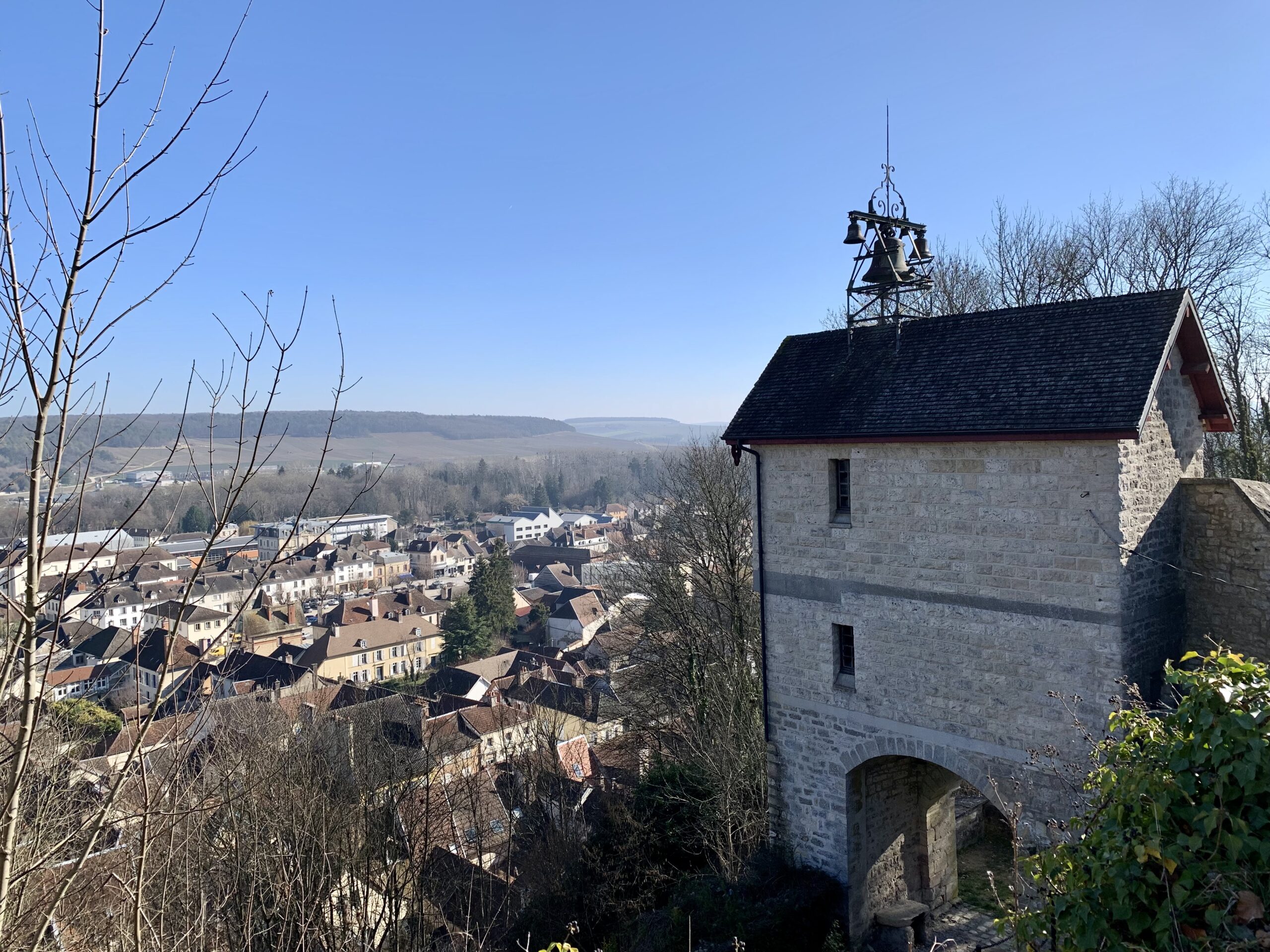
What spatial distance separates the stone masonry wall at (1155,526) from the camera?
28.3ft

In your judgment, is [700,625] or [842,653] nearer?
[842,653]

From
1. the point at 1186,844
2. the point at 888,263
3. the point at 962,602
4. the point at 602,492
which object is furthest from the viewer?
the point at 602,492

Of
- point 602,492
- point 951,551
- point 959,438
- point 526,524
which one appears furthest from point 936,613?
point 602,492

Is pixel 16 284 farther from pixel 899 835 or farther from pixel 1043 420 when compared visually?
pixel 899 835

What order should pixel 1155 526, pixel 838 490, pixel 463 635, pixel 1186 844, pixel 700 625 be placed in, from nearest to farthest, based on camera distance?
1. pixel 1186 844
2. pixel 1155 526
3. pixel 838 490
4. pixel 700 625
5. pixel 463 635

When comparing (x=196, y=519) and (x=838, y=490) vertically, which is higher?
(x=838, y=490)

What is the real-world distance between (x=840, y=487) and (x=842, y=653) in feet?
7.39

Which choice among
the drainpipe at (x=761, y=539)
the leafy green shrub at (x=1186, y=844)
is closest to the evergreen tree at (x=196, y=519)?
the drainpipe at (x=761, y=539)

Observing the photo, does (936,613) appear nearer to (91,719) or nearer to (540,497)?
(91,719)

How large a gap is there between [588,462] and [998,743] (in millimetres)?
182066

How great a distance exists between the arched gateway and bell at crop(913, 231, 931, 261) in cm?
138

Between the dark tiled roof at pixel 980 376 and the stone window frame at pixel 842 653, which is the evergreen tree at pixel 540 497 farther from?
the stone window frame at pixel 842 653

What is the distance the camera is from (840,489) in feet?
36.3

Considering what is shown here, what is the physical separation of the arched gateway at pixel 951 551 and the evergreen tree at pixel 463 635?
115 ft
